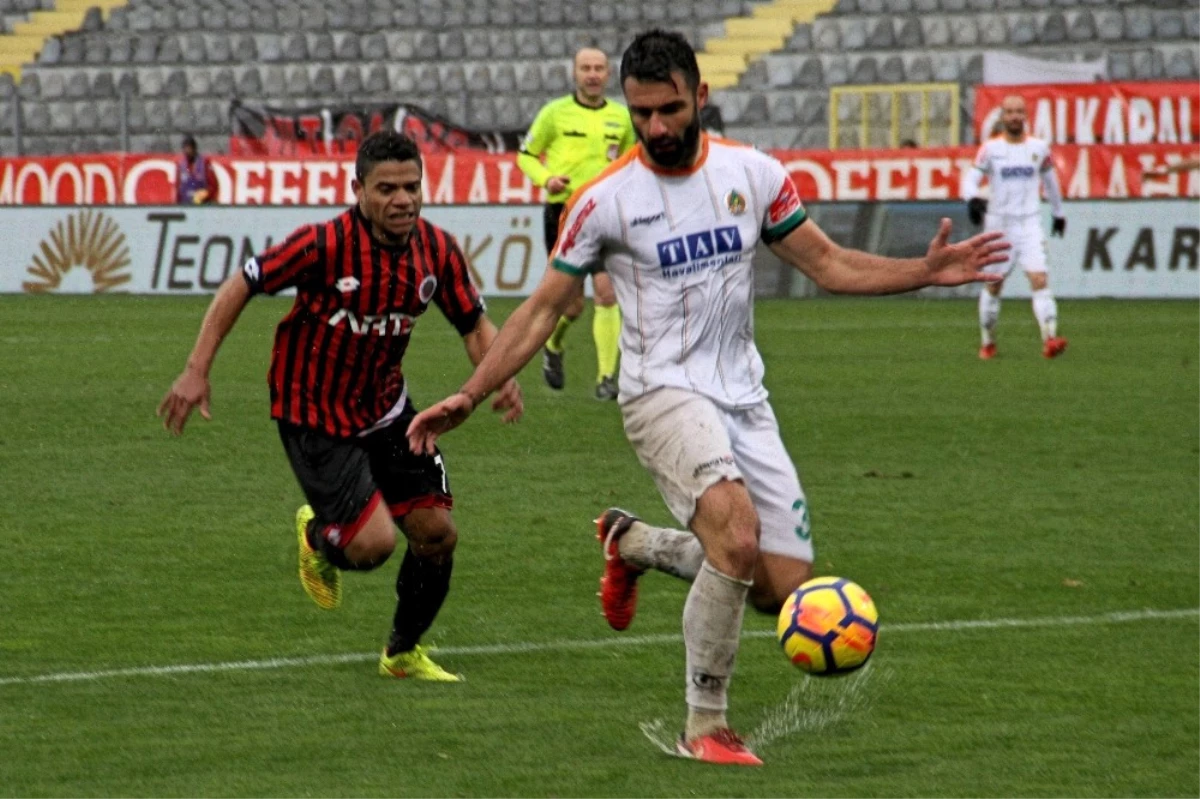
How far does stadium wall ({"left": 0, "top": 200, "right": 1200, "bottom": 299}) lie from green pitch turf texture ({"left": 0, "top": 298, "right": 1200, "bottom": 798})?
28.1 ft

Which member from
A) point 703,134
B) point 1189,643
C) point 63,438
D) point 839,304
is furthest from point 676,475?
point 839,304

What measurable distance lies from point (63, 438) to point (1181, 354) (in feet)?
30.6

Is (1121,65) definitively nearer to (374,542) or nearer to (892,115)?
(892,115)

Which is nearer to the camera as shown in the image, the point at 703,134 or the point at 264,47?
the point at 703,134

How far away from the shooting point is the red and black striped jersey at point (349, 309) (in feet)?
21.7

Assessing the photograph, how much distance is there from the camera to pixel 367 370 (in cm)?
675

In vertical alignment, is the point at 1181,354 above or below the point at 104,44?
below

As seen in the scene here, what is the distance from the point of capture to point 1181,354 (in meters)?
17.8

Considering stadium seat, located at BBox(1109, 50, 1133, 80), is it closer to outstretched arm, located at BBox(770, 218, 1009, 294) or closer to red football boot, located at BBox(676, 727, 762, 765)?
outstretched arm, located at BBox(770, 218, 1009, 294)

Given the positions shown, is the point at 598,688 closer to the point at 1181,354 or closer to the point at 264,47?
the point at 1181,354

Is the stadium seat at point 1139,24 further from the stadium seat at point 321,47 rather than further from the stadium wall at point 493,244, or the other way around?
the stadium seat at point 321,47

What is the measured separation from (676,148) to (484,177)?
78.2 feet

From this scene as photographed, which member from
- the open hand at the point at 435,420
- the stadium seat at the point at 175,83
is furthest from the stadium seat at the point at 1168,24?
the open hand at the point at 435,420

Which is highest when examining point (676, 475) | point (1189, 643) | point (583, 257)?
point (583, 257)
